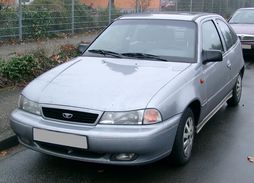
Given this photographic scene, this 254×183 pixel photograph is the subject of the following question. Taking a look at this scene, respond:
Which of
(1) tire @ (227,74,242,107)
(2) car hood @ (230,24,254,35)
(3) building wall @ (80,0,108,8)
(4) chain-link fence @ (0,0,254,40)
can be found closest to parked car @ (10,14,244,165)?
(1) tire @ (227,74,242,107)

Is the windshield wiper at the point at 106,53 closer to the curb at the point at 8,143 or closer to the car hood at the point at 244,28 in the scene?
the curb at the point at 8,143

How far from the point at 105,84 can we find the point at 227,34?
120 inches

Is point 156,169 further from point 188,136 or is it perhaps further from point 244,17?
point 244,17

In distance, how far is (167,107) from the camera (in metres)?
4.34

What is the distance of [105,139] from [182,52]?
74.2 inches

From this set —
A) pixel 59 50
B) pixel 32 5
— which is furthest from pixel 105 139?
pixel 32 5

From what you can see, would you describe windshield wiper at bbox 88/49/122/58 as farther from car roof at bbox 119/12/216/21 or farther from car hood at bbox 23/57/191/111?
car roof at bbox 119/12/216/21

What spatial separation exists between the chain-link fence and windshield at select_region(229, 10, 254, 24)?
467 centimetres

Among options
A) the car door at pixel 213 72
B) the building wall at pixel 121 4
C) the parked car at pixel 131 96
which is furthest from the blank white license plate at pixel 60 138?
the building wall at pixel 121 4

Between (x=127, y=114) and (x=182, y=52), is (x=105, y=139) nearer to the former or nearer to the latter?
(x=127, y=114)

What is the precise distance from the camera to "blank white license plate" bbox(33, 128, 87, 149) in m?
4.11

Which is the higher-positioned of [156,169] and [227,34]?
[227,34]

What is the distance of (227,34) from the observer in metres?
6.93

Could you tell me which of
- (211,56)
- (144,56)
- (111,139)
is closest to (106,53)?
(144,56)
